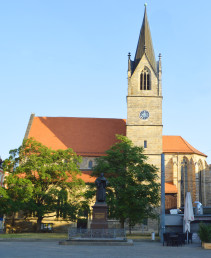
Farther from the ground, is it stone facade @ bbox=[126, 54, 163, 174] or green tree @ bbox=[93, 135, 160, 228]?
stone facade @ bbox=[126, 54, 163, 174]

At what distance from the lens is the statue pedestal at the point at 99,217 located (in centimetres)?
1750

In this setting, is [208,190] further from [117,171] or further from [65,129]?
[65,129]

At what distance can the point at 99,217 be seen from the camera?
17.8 metres

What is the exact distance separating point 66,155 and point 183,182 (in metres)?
16.4

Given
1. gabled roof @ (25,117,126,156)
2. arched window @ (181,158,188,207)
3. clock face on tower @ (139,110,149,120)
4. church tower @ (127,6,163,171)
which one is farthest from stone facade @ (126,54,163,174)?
arched window @ (181,158,188,207)

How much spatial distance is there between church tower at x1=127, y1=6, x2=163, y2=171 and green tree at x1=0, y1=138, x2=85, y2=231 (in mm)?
8015

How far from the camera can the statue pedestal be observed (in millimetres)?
17500

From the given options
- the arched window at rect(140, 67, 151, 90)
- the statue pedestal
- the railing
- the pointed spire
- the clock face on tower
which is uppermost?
the pointed spire

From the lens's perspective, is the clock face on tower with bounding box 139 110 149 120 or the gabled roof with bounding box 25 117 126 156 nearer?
the clock face on tower with bounding box 139 110 149 120

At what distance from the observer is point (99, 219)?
58.2 ft

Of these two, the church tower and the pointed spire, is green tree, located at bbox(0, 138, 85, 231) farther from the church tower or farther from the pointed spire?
the pointed spire

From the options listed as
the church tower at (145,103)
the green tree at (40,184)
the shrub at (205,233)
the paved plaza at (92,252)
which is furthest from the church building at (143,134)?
the paved plaza at (92,252)

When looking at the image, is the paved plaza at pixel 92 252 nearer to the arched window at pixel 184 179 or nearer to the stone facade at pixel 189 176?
the stone facade at pixel 189 176

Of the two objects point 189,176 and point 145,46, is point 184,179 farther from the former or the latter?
point 145,46
